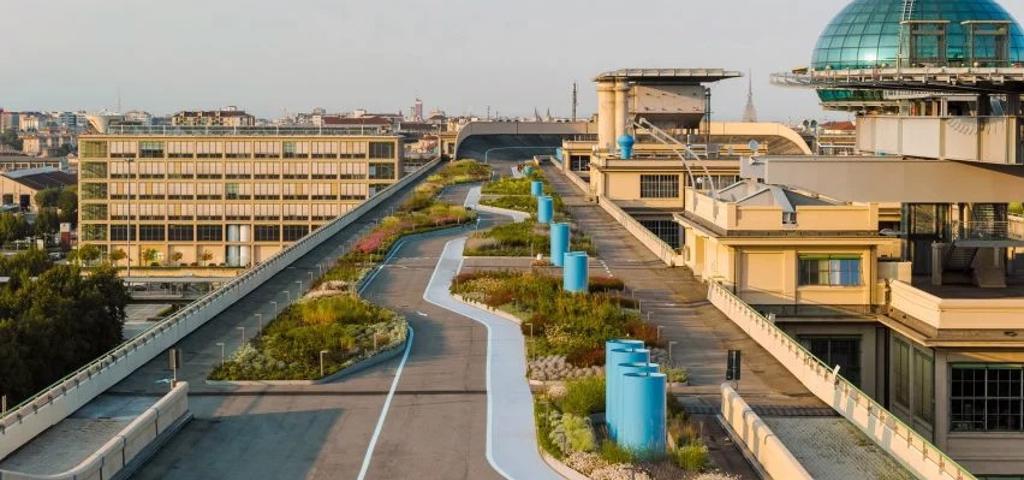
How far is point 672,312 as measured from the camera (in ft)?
119

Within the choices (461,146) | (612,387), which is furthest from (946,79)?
(461,146)

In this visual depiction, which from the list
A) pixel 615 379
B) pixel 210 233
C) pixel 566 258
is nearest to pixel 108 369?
pixel 615 379

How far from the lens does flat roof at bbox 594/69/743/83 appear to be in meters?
102

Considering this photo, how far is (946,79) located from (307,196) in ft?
363

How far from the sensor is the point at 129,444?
19734mm

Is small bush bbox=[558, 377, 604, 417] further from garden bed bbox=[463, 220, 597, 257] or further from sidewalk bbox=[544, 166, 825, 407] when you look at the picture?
garden bed bbox=[463, 220, 597, 257]

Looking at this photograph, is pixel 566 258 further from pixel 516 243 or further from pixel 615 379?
pixel 615 379

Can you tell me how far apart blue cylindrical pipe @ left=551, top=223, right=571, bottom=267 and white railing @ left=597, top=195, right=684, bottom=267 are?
4.42 m

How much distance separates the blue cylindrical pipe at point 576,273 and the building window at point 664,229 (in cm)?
3985

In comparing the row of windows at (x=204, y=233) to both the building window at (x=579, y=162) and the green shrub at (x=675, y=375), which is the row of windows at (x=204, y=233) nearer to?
the building window at (x=579, y=162)

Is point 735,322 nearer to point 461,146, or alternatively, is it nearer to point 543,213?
point 543,213

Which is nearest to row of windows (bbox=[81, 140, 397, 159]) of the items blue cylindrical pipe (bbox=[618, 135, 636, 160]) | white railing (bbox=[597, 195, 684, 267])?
blue cylindrical pipe (bbox=[618, 135, 636, 160])

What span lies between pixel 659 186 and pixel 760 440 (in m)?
60.6

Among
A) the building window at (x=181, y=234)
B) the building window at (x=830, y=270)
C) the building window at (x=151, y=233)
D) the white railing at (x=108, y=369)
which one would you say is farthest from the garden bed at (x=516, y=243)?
the building window at (x=151, y=233)
